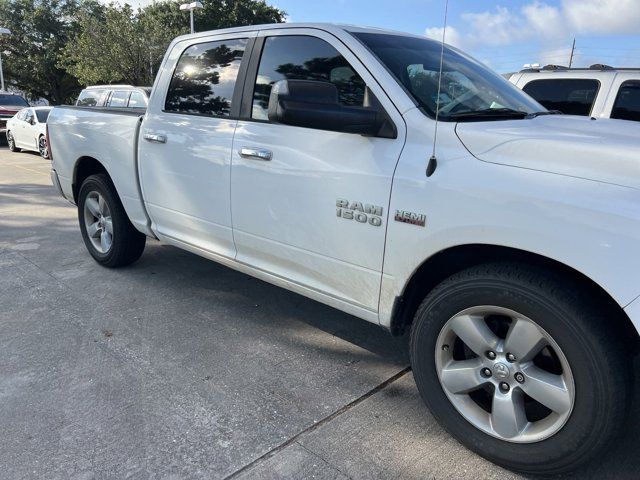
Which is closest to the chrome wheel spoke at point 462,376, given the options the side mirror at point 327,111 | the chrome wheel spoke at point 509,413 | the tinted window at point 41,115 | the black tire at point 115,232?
the chrome wheel spoke at point 509,413

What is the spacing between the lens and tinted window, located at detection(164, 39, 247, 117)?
136 inches

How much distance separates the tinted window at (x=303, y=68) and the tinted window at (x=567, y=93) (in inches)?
159

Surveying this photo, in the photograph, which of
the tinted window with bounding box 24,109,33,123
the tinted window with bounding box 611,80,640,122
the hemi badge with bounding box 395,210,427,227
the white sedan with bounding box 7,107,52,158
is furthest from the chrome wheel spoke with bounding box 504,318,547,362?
the tinted window with bounding box 24,109,33,123

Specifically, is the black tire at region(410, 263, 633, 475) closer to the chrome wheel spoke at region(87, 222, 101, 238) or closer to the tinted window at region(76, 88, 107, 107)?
the chrome wheel spoke at region(87, 222, 101, 238)

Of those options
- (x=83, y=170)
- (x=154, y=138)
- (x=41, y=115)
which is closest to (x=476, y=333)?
(x=154, y=138)

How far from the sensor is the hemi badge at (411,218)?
2.37m

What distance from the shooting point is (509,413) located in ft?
7.50

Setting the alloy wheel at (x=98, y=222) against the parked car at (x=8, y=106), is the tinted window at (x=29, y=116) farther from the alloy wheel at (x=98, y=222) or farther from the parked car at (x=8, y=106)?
the alloy wheel at (x=98, y=222)

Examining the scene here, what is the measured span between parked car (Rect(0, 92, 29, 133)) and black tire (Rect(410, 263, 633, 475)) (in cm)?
1924

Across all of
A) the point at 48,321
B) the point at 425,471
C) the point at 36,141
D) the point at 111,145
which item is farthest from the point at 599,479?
the point at 36,141

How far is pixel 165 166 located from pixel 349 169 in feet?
5.66

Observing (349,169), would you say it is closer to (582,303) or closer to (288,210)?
(288,210)

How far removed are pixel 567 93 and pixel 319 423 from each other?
205 inches

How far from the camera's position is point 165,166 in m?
3.80
